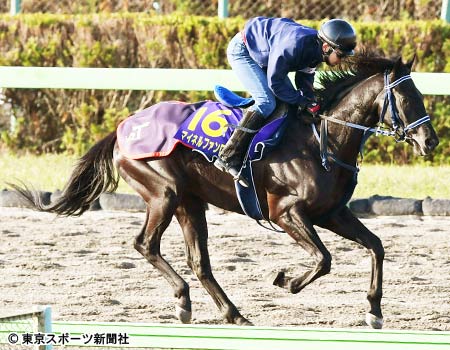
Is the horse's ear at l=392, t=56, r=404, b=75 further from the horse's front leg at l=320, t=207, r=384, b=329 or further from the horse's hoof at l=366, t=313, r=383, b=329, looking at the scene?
the horse's hoof at l=366, t=313, r=383, b=329

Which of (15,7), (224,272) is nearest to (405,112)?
(224,272)

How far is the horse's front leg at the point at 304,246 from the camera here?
5852mm

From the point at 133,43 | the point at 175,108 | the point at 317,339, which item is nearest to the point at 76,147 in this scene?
the point at 133,43

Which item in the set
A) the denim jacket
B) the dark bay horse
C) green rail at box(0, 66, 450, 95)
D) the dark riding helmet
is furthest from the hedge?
the dark riding helmet

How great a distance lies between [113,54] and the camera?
1101cm

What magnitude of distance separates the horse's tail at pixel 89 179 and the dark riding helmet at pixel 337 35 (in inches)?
55.0

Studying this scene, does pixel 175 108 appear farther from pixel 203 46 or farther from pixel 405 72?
pixel 203 46

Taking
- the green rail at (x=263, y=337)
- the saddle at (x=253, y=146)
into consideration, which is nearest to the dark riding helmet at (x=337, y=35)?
the saddle at (x=253, y=146)

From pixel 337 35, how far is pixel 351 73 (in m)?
0.42

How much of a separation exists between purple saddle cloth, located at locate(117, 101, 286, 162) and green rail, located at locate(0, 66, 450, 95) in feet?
7.45

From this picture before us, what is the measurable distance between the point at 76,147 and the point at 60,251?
3173 millimetres

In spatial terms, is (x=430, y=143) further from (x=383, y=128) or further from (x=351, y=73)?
(x=351, y=73)

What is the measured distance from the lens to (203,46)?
427 inches

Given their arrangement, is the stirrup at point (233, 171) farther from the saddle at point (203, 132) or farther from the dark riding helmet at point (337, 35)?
the dark riding helmet at point (337, 35)
